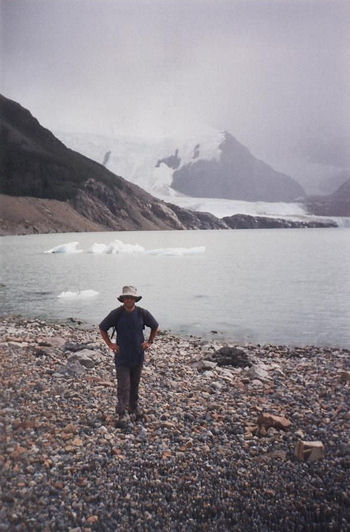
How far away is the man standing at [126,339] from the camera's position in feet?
19.9

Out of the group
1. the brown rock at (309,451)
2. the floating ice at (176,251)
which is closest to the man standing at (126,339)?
the brown rock at (309,451)

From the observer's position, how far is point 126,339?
241 inches

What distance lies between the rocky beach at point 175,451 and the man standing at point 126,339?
429mm

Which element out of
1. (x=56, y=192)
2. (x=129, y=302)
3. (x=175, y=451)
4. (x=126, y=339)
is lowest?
(x=175, y=451)

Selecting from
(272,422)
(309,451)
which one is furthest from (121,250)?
(309,451)

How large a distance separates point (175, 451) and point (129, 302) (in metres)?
1.95

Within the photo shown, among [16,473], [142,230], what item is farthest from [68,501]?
[142,230]

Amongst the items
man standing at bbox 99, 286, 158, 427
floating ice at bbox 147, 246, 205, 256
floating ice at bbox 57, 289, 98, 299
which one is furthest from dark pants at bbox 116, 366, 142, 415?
floating ice at bbox 147, 246, 205, 256

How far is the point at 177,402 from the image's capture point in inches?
283

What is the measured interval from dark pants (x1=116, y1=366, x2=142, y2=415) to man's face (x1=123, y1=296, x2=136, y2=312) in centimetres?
82

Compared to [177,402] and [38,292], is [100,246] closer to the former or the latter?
[38,292]

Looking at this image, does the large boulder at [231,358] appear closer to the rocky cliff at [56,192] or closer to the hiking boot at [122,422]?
the hiking boot at [122,422]

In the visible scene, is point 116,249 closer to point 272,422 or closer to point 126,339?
point 126,339

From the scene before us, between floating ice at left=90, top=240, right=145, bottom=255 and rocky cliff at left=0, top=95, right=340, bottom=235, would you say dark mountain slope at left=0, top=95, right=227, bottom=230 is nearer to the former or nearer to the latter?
rocky cliff at left=0, top=95, right=340, bottom=235
